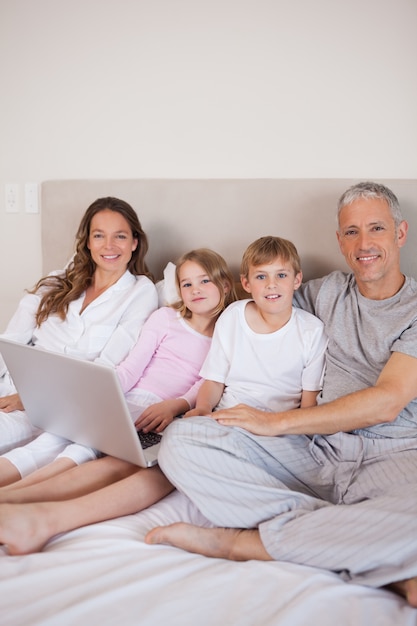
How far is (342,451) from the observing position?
4.70ft

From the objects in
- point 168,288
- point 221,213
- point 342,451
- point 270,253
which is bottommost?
point 342,451

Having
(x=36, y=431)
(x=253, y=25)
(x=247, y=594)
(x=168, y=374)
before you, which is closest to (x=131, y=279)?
(x=168, y=374)

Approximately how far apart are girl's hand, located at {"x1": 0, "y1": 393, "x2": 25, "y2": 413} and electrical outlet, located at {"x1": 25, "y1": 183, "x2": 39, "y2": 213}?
101 cm

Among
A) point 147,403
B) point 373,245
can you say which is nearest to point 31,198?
point 147,403

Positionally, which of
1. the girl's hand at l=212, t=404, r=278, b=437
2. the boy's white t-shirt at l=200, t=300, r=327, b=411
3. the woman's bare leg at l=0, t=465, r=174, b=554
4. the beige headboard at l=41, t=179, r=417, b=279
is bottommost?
the woman's bare leg at l=0, t=465, r=174, b=554

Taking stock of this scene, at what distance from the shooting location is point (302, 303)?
174 cm

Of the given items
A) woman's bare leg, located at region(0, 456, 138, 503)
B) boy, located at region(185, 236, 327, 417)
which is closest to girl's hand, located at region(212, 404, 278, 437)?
boy, located at region(185, 236, 327, 417)

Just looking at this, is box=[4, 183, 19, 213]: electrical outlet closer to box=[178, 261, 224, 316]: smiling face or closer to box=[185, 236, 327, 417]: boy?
box=[178, 261, 224, 316]: smiling face

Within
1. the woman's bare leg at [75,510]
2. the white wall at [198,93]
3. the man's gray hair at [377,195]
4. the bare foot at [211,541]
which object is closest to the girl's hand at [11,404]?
the woman's bare leg at [75,510]

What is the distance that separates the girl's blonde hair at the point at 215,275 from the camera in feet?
5.92

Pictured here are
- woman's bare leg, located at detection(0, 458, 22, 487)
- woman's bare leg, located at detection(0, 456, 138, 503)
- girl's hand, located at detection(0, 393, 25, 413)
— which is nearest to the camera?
woman's bare leg, located at detection(0, 456, 138, 503)

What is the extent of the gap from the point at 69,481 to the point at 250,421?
455 mm

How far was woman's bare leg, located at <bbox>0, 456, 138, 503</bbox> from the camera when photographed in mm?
1337

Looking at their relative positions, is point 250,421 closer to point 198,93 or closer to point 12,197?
point 198,93
